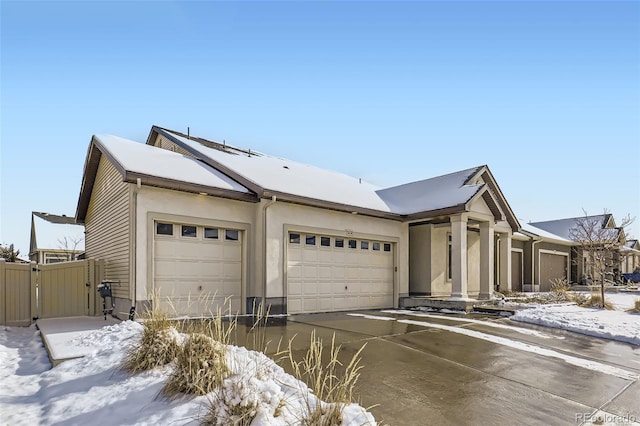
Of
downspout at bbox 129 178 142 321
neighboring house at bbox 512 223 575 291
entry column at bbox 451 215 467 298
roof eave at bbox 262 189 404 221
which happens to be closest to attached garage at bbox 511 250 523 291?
neighboring house at bbox 512 223 575 291

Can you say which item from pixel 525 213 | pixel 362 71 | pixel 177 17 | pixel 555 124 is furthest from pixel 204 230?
pixel 525 213

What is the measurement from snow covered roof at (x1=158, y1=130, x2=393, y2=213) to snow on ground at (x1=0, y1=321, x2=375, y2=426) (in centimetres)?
639

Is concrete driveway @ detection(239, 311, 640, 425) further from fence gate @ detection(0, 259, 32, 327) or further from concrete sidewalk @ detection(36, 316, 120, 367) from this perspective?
fence gate @ detection(0, 259, 32, 327)

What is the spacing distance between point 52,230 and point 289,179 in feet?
67.0

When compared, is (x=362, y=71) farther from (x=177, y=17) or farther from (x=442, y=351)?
(x=442, y=351)

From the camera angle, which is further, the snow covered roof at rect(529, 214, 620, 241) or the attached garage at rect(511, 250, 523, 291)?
the snow covered roof at rect(529, 214, 620, 241)

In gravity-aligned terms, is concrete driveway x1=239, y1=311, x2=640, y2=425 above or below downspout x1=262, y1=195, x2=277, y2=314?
below

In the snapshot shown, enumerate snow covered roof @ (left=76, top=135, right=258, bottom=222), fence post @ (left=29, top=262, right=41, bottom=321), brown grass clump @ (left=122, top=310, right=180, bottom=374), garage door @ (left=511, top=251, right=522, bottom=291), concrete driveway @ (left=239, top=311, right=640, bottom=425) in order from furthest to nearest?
garage door @ (left=511, top=251, right=522, bottom=291), fence post @ (left=29, top=262, right=41, bottom=321), snow covered roof @ (left=76, top=135, right=258, bottom=222), brown grass clump @ (left=122, top=310, right=180, bottom=374), concrete driveway @ (left=239, top=311, right=640, bottom=425)

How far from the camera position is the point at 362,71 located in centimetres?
1277

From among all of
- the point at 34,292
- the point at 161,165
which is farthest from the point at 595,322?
the point at 34,292

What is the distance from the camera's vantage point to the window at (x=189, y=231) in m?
10.3

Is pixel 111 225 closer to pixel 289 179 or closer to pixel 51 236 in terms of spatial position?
pixel 289 179

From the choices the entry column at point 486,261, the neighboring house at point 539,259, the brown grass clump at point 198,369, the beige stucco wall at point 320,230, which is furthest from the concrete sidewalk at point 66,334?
the neighboring house at point 539,259

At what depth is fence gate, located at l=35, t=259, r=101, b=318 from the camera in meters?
11.1
